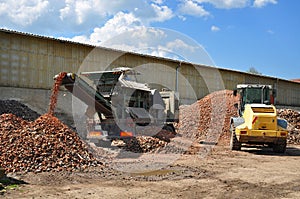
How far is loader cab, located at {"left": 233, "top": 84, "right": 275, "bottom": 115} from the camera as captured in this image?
595 inches

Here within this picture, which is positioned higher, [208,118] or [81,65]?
[81,65]

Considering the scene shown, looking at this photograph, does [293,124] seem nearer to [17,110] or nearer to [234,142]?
[234,142]

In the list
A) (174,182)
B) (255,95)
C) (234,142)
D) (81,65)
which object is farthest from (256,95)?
(81,65)

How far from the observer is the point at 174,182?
25.1 feet

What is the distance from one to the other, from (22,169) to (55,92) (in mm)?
3733

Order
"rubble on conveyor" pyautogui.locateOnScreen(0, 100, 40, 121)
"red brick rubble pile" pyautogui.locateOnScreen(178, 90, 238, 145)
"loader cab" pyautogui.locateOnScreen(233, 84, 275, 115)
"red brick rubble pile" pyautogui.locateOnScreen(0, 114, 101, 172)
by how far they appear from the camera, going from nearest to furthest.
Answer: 1. "red brick rubble pile" pyautogui.locateOnScreen(0, 114, 101, 172)
2. "loader cab" pyautogui.locateOnScreen(233, 84, 275, 115)
3. "rubble on conveyor" pyautogui.locateOnScreen(0, 100, 40, 121)
4. "red brick rubble pile" pyautogui.locateOnScreen(178, 90, 238, 145)

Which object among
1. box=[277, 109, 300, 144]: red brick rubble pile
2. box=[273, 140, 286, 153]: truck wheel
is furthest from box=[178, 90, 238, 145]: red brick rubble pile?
box=[273, 140, 286, 153]: truck wheel

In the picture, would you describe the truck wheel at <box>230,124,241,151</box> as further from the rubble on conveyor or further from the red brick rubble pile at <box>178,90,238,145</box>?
the rubble on conveyor

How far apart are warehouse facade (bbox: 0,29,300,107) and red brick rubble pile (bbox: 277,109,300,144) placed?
820 centimetres

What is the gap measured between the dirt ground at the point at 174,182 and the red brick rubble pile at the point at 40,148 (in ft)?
1.47

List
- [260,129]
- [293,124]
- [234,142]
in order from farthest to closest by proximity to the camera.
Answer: [293,124] → [234,142] → [260,129]

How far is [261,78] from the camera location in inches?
1512

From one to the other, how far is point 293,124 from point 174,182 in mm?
15296

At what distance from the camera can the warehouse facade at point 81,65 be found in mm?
20312
